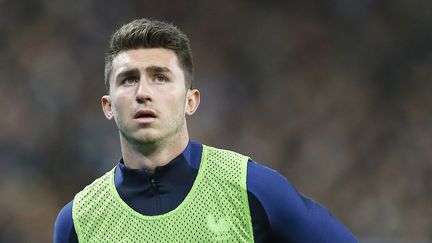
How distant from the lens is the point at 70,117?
5973mm

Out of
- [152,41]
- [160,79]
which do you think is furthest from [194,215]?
[152,41]

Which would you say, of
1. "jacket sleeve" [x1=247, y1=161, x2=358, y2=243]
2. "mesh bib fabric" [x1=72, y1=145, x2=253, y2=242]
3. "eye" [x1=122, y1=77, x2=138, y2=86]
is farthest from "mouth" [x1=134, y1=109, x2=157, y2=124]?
"jacket sleeve" [x1=247, y1=161, x2=358, y2=243]

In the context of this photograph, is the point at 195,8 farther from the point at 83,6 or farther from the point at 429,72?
the point at 429,72

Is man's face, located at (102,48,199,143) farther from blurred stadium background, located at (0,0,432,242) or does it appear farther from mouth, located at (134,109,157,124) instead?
blurred stadium background, located at (0,0,432,242)

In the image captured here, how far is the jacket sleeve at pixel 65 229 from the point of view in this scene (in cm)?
253

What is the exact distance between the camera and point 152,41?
98.7 inches

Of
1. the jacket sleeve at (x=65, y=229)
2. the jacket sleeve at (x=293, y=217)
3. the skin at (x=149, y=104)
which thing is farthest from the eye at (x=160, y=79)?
the jacket sleeve at (x=65, y=229)

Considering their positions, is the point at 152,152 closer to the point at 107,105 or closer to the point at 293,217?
the point at 107,105

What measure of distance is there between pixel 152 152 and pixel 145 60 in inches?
11.4

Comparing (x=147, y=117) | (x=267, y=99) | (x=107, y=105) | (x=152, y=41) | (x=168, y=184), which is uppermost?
(x=267, y=99)

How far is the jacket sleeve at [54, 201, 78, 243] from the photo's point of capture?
8.30 ft

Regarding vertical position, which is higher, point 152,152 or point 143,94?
point 143,94

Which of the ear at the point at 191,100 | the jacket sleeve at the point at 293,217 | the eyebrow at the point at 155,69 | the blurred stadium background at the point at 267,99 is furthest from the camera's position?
the blurred stadium background at the point at 267,99

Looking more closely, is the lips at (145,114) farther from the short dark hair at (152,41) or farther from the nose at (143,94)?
the short dark hair at (152,41)
